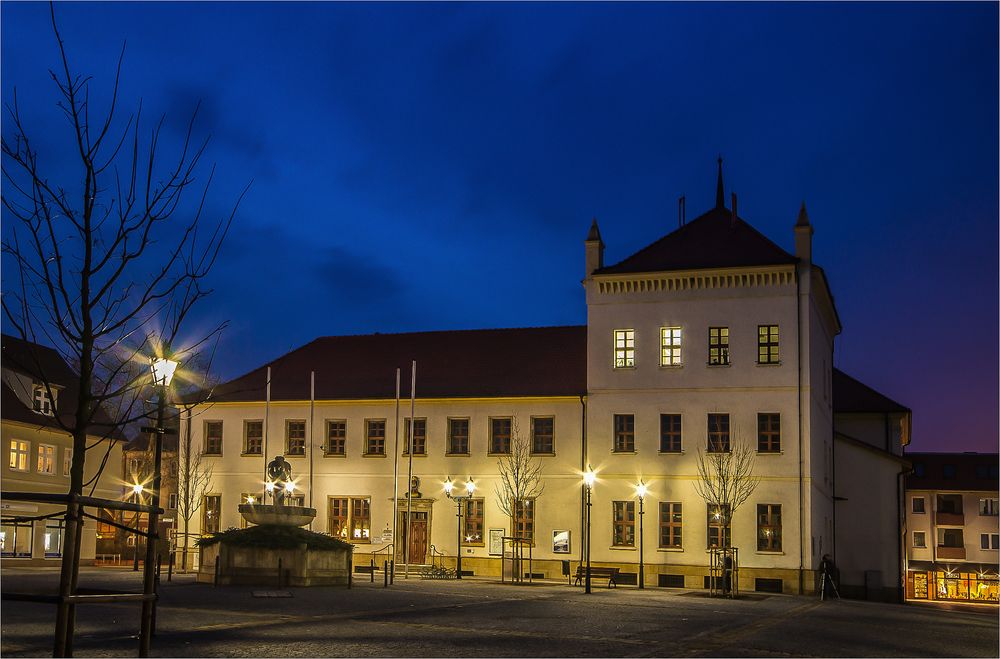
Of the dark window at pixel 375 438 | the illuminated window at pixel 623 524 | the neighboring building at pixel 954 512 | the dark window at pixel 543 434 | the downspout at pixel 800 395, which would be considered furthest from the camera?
the neighboring building at pixel 954 512

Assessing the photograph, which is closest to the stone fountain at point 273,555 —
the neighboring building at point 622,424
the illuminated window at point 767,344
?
the neighboring building at point 622,424

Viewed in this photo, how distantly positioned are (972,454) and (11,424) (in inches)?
3410

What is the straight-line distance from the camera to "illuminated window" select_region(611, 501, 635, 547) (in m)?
45.8

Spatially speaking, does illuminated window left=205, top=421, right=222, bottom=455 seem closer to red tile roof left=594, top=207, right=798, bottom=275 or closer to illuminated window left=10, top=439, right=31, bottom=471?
illuminated window left=10, top=439, right=31, bottom=471

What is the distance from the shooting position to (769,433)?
44.6 meters

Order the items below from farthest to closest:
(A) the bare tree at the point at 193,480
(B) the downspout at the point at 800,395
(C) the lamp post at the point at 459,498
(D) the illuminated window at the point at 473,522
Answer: (A) the bare tree at the point at 193,480
(D) the illuminated window at the point at 473,522
(C) the lamp post at the point at 459,498
(B) the downspout at the point at 800,395

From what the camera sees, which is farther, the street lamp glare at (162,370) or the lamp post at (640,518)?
the lamp post at (640,518)

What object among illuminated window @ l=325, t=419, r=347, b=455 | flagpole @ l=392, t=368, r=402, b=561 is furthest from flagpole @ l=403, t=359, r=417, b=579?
illuminated window @ l=325, t=419, r=347, b=455

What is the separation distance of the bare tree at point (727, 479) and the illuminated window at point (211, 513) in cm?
2331

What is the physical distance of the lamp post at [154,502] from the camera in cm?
961

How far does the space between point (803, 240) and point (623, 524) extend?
13.7 meters

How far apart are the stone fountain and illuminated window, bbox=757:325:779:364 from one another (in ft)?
62.7

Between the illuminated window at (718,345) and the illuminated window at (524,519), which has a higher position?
the illuminated window at (718,345)

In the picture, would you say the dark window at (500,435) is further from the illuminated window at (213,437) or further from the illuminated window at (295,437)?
the illuminated window at (213,437)
